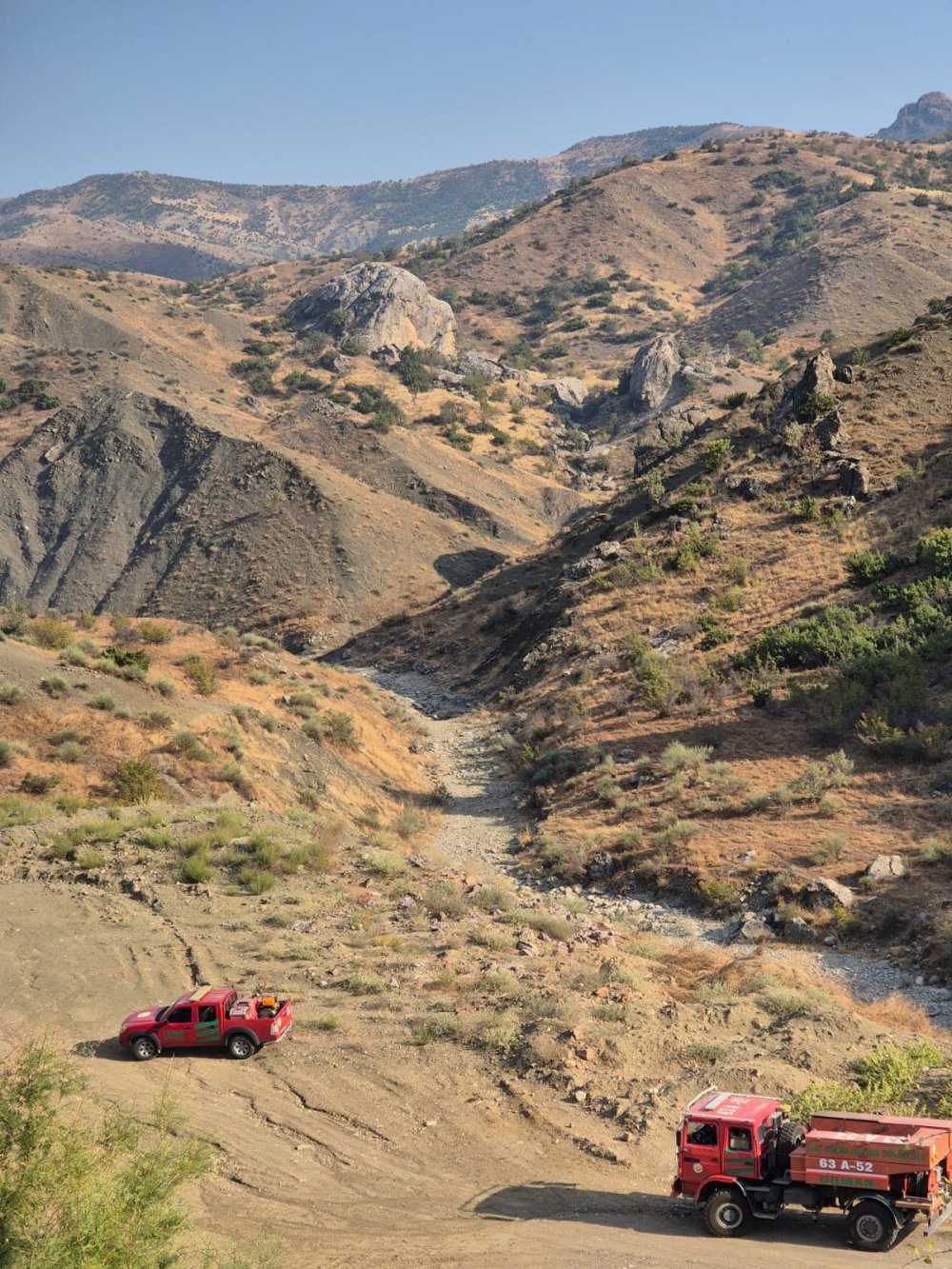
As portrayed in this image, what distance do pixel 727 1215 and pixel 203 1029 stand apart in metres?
7.57

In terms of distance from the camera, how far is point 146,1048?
15070 millimetres

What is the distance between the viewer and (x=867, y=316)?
350 ft

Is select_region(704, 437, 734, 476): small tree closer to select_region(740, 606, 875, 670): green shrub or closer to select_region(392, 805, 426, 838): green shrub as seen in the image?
select_region(740, 606, 875, 670): green shrub

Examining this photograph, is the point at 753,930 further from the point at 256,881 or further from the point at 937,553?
the point at 937,553

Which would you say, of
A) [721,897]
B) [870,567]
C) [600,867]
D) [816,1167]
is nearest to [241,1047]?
[816,1167]

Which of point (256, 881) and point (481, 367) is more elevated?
point (481, 367)

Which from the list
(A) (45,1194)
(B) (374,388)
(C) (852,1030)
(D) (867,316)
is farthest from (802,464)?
(D) (867,316)

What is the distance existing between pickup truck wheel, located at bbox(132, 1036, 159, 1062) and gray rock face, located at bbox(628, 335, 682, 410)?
87589 millimetres

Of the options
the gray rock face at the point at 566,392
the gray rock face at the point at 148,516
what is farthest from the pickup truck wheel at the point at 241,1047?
the gray rock face at the point at 566,392

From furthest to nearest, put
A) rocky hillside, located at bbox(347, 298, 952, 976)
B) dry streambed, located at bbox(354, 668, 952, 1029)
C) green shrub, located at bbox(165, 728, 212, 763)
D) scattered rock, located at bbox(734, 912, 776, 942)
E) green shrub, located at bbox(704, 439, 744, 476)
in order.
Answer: green shrub, located at bbox(704, 439, 744, 476) → green shrub, located at bbox(165, 728, 212, 763) → rocky hillside, located at bbox(347, 298, 952, 976) → scattered rock, located at bbox(734, 912, 776, 942) → dry streambed, located at bbox(354, 668, 952, 1029)

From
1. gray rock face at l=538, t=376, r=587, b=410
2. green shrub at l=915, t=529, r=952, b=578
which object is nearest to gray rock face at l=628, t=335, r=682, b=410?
gray rock face at l=538, t=376, r=587, b=410

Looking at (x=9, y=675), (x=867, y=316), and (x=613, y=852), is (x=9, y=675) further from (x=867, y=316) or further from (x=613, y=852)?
(x=867, y=316)

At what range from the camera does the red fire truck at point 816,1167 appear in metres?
10.1

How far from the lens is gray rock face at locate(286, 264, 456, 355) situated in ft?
352
